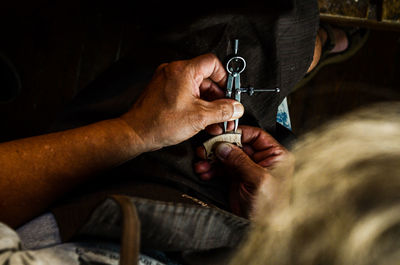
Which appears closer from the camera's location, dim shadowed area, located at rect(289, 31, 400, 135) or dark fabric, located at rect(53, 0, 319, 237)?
dark fabric, located at rect(53, 0, 319, 237)

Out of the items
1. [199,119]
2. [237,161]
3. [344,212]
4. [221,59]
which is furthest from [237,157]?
[344,212]

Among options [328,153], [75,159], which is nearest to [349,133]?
[328,153]

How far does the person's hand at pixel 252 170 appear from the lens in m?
0.64

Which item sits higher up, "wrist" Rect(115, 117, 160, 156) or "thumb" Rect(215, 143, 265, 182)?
"wrist" Rect(115, 117, 160, 156)

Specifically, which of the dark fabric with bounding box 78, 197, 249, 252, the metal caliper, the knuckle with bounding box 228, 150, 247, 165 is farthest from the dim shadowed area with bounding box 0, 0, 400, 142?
the dark fabric with bounding box 78, 197, 249, 252

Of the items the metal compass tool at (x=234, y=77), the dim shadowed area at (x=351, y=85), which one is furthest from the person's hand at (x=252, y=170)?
the dim shadowed area at (x=351, y=85)

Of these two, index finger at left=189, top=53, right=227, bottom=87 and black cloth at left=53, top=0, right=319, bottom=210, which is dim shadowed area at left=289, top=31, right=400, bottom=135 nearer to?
black cloth at left=53, top=0, right=319, bottom=210

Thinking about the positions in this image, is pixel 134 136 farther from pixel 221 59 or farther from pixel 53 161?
pixel 221 59

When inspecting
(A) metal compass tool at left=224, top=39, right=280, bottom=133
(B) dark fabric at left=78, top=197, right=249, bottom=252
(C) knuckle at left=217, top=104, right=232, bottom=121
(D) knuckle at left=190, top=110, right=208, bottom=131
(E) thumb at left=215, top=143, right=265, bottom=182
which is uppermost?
(A) metal compass tool at left=224, top=39, right=280, bottom=133

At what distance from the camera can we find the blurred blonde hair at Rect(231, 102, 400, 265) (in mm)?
311

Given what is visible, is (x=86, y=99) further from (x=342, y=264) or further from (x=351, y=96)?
(x=351, y=96)

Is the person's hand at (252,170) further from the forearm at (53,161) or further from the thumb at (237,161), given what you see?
the forearm at (53,161)

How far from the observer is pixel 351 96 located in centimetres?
137

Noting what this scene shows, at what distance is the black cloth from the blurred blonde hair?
30 centimetres
